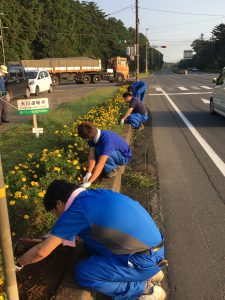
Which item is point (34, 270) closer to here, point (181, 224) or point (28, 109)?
point (181, 224)

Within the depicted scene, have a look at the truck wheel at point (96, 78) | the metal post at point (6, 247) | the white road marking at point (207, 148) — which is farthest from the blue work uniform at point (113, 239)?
the truck wheel at point (96, 78)

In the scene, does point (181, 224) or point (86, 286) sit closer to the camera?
point (86, 286)

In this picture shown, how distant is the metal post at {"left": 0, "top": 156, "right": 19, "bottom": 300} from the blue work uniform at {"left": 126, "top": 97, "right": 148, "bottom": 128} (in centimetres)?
736

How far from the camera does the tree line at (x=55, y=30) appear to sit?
2234 inches

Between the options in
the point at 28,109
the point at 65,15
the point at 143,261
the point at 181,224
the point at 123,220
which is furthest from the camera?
the point at 65,15

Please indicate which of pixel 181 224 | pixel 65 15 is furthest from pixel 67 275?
pixel 65 15

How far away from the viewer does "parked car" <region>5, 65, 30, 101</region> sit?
17562 mm

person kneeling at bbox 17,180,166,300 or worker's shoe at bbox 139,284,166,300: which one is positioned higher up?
person kneeling at bbox 17,180,166,300

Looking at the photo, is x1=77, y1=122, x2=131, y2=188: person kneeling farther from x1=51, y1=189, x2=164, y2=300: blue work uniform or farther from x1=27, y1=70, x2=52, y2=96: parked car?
x1=27, y1=70, x2=52, y2=96: parked car

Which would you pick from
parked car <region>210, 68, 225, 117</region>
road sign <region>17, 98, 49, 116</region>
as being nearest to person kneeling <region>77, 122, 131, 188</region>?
road sign <region>17, 98, 49, 116</region>

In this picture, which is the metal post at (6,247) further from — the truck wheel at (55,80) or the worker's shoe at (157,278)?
the truck wheel at (55,80)

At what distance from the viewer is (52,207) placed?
266 cm

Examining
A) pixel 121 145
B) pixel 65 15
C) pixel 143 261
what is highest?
pixel 65 15

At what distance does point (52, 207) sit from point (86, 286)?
2.41 ft
